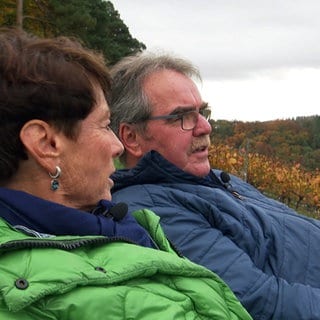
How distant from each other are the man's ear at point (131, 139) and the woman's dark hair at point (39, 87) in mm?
1041

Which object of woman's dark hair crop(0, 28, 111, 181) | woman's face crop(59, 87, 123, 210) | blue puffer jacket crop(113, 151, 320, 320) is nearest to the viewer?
woman's dark hair crop(0, 28, 111, 181)

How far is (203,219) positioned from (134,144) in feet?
1.69

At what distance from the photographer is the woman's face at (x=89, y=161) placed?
1.62 m

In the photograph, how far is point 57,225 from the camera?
1.53 m

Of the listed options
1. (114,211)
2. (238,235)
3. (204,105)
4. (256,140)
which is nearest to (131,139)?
(204,105)

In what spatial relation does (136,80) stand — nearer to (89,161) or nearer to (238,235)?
(238,235)

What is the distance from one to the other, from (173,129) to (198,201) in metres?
0.37

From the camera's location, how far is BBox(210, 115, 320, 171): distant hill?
1883 centimetres

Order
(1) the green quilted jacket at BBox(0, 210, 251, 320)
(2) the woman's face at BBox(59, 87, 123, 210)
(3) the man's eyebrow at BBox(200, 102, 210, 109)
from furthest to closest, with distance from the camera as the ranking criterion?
1. (3) the man's eyebrow at BBox(200, 102, 210, 109)
2. (2) the woman's face at BBox(59, 87, 123, 210)
3. (1) the green quilted jacket at BBox(0, 210, 251, 320)

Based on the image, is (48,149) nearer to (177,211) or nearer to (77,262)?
(77,262)

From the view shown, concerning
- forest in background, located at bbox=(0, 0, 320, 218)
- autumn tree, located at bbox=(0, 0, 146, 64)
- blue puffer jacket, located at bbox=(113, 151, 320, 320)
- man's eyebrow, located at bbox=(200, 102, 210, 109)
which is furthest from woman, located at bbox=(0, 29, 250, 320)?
autumn tree, located at bbox=(0, 0, 146, 64)

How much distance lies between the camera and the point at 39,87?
1.51m

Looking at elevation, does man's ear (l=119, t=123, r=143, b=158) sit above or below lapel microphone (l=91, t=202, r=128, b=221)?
above

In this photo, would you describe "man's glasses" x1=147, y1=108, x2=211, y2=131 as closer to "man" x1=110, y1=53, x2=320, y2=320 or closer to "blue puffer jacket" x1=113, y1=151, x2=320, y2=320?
"man" x1=110, y1=53, x2=320, y2=320
